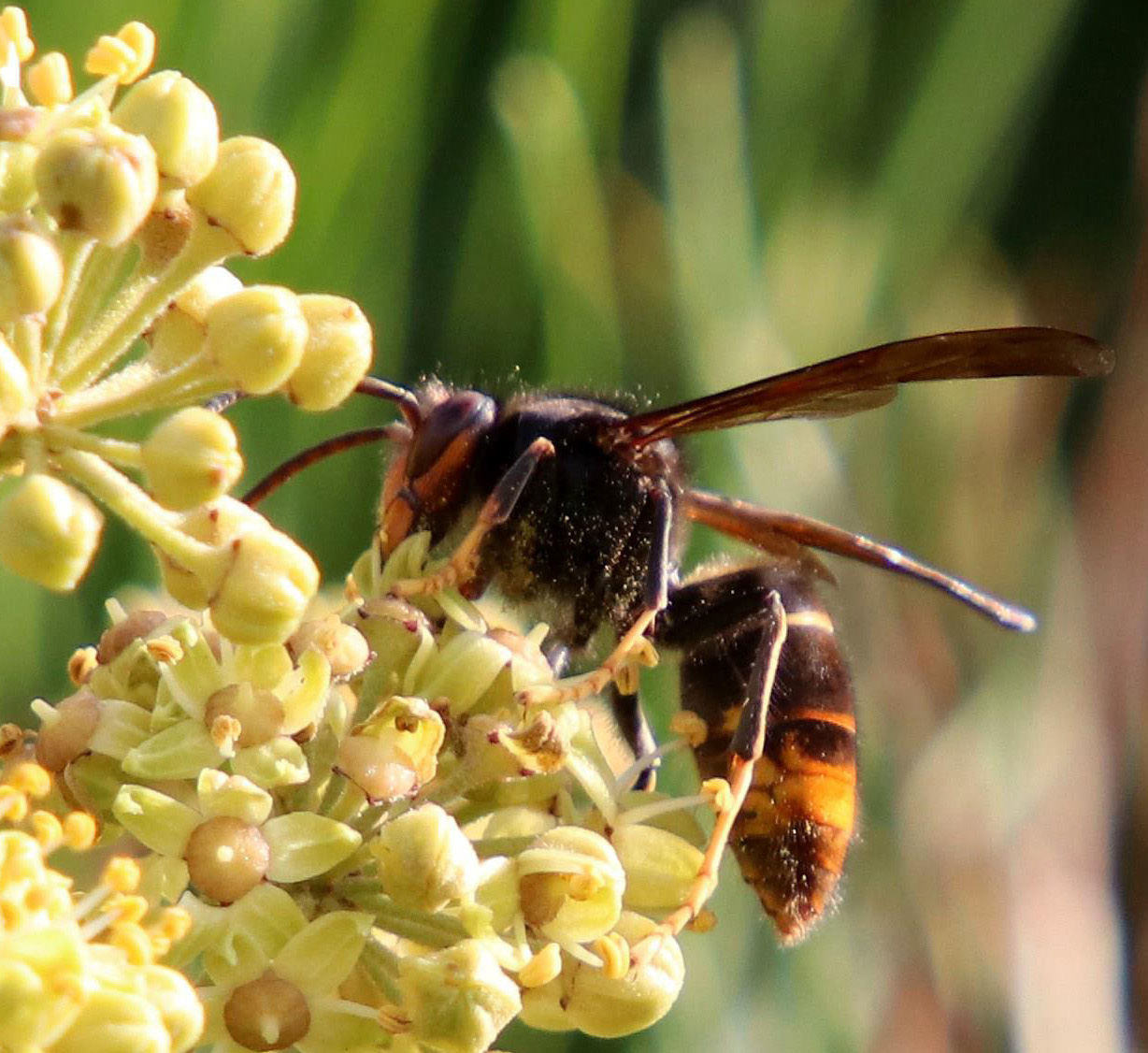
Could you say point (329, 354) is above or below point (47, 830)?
above

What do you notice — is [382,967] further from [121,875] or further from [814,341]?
[814,341]

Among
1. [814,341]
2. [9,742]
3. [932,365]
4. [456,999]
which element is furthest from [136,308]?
[814,341]

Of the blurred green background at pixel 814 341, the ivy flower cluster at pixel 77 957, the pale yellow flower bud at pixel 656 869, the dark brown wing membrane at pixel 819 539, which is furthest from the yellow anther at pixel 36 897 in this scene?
the blurred green background at pixel 814 341

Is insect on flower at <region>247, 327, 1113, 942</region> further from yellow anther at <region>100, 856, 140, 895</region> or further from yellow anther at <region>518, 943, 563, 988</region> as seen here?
yellow anther at <region>100, 856, 140, 895</region>

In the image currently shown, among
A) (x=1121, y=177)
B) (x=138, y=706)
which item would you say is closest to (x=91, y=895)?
(x=138, y=706)

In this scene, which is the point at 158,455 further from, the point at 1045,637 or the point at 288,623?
the point at 1045,637

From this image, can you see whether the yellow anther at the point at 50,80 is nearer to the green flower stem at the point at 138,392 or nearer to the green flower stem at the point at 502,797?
the green flower stem at the point at 138,392
